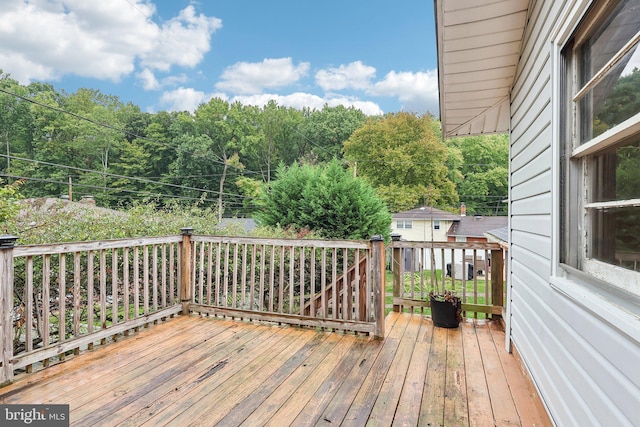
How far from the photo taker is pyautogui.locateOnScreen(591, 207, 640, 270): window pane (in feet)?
3.54

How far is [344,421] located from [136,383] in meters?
1.45

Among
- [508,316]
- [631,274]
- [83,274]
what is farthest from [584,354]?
[83,274]

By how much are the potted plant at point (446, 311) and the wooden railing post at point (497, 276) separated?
1.60ft

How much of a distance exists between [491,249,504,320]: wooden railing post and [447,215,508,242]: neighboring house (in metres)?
16.1

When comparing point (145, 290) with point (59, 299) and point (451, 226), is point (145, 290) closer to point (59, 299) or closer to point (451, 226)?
point (59, 299)

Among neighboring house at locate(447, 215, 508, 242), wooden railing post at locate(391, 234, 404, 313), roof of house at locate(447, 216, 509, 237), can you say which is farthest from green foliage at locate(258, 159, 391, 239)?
roof of house at locate(447, 216, 509, 237)

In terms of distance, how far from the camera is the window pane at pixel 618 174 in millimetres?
1084

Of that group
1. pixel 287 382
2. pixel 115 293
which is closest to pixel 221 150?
pixel 115 293

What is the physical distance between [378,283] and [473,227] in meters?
18.4

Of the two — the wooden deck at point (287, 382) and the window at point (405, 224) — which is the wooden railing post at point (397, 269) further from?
the window at point (405, 224)

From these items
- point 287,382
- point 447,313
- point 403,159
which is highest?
point 403,159

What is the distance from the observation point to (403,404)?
210 cm

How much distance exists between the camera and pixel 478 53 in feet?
9.13

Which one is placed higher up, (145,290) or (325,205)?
(325,205)
